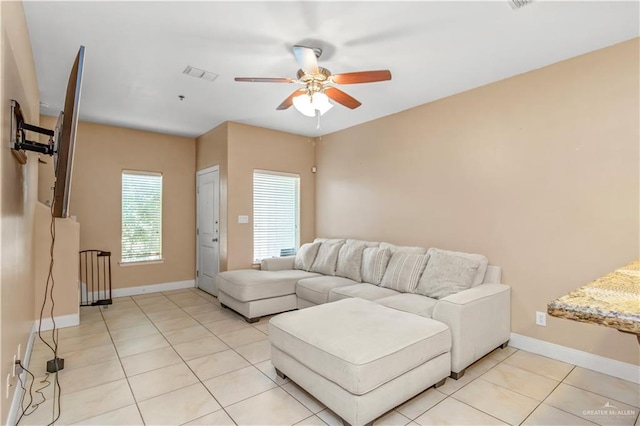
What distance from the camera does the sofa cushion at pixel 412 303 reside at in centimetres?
275

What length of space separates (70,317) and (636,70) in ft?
19.6

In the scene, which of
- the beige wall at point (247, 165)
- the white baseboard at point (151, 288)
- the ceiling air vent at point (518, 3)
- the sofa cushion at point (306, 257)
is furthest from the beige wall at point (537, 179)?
the white baseboard at point (151, 288)

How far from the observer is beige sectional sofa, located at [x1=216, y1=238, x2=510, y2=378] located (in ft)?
8.45

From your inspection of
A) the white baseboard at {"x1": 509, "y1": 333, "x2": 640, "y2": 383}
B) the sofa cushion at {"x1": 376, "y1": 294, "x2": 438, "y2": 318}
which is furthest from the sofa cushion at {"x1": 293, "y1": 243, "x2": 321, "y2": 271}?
the white baseboard at {"x1": 509, "y1": 333, "x2": 640, "y2": 383}

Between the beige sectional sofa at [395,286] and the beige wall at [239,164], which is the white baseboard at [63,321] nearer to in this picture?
the beige sectional sofa at [395,286]

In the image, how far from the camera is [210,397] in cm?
226

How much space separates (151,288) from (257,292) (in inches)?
96.2

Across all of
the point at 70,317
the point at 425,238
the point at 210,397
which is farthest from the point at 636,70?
the point at 70,317

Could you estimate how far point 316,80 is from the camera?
8.36 feet

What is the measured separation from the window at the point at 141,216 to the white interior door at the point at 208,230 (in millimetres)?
636

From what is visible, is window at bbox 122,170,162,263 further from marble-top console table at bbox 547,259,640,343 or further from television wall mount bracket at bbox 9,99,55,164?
marble-top console table at bbox 547,259,640,343

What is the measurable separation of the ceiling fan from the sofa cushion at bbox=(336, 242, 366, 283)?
1952 millimetres

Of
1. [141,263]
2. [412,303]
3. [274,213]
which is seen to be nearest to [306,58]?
[412,303]

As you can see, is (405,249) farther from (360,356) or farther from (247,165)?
(247,165)
